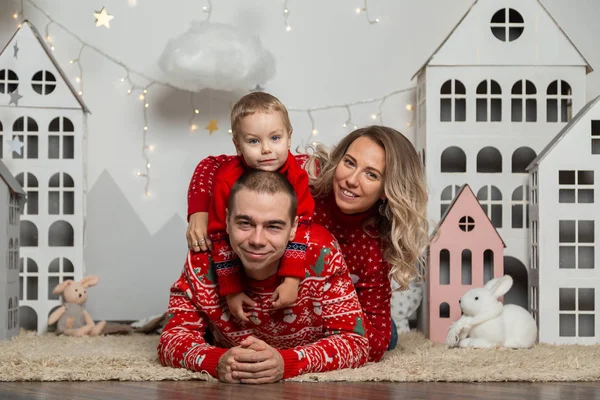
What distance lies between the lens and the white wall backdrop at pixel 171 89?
10.7 feet

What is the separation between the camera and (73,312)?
2.93m

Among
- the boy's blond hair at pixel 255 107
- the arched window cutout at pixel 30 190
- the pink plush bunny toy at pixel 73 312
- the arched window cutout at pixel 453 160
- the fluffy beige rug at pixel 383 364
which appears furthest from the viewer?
the arched window cutout at pixel 453 160

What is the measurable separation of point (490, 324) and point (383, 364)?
61 cm

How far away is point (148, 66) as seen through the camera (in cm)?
329

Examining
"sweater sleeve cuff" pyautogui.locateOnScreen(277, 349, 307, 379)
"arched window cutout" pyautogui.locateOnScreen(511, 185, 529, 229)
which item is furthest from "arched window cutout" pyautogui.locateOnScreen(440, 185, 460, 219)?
"sweater sleeve cuff" pyautogui.locateOnScreen(277, 349, 307, 379)

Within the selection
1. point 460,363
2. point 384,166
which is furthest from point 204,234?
point 460,363

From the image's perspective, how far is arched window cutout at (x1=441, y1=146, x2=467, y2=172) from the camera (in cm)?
324

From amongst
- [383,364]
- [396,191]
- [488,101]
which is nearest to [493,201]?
[488,101]

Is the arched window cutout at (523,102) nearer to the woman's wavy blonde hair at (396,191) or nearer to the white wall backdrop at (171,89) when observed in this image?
the white wall backdrop at (171,89)

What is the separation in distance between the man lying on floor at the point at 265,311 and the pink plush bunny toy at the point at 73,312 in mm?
992

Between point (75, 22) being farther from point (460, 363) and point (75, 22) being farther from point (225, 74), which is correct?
point (460, 363)

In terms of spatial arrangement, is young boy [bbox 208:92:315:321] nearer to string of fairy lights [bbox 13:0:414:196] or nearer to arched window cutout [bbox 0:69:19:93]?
string of fairy lights [bbox 13:0:414:196]

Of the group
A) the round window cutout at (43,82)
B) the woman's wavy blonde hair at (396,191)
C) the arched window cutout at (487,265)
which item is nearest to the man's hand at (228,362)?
the woman's wavy blonde hair at (396,191)

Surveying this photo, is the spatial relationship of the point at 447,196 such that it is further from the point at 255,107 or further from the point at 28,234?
the point at 28,234
